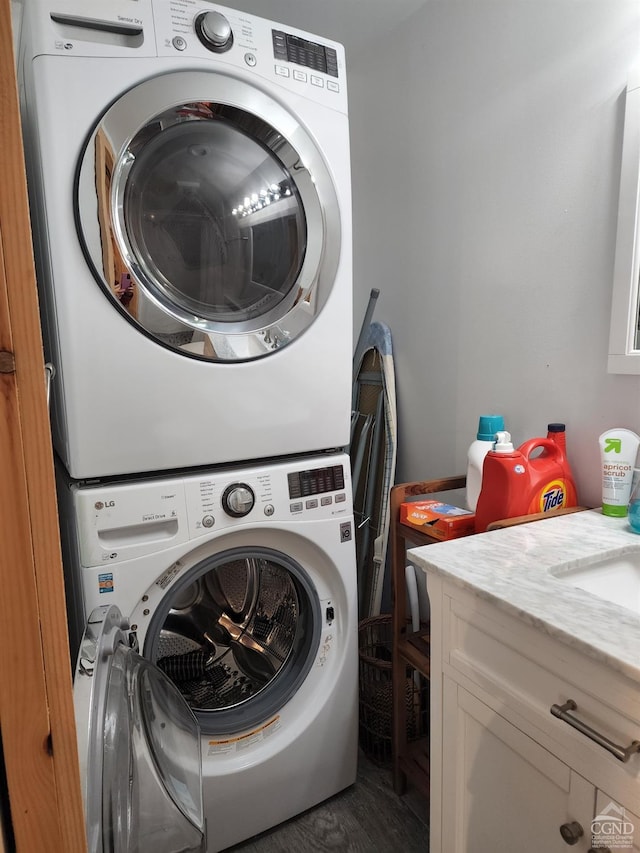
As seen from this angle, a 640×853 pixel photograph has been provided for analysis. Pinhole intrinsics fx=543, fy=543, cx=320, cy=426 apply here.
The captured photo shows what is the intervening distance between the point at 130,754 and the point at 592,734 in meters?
0.64

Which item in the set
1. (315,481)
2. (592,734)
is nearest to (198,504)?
(315,481)

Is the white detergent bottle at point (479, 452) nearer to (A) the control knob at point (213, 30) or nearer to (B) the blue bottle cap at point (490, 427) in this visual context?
(B) the blue bottle cap at point (490, 427)

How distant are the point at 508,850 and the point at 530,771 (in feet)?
0.66

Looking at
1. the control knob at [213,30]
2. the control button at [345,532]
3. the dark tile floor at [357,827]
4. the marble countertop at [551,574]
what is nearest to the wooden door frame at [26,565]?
the marble countertop at [551,574]

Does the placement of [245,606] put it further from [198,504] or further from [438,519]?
[438,519]

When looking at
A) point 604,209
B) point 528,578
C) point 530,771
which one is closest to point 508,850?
point 530,771

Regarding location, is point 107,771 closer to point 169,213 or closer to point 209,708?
point 209,708

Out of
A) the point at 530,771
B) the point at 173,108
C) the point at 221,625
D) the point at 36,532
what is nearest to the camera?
the point at 36,532

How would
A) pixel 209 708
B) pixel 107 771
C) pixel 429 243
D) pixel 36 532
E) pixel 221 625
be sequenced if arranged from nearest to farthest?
pixel 36 532 → pixel 107 771 → pixel 209 708 → pixel 221 625 → pixel 429 243

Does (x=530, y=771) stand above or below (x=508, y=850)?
above

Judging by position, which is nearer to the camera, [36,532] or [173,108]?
[36,532]

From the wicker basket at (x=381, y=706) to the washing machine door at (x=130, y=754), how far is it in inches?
36.6

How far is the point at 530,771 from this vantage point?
90 centimetres

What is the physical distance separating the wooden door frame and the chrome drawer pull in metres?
0.68
